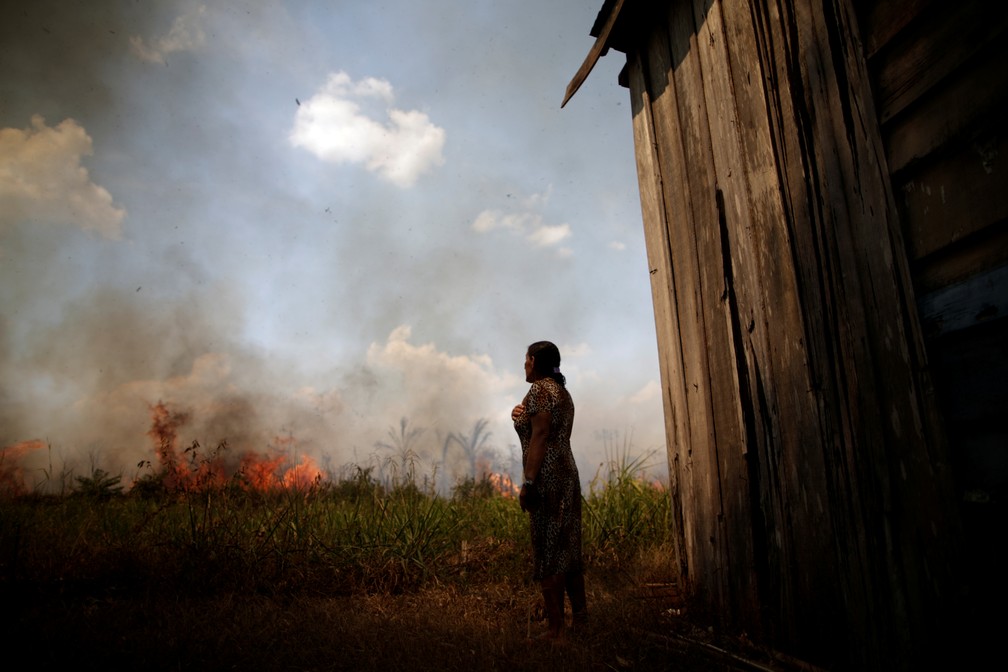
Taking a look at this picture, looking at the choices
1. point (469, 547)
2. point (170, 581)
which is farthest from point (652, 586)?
point (170, 581)

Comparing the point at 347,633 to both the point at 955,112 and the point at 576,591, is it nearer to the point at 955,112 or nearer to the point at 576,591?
the point at 576,591

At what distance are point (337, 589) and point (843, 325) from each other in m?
4.43

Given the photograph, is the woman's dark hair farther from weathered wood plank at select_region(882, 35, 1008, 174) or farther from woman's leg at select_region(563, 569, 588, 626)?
weathered wood plank at select_region(882, 35, 1008, 174)

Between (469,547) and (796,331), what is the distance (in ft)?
12.8

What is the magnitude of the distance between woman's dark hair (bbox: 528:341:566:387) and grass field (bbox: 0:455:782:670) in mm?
1668

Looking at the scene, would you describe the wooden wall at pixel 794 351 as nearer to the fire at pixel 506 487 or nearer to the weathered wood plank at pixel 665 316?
the weathered wood plank at pixel 665 316

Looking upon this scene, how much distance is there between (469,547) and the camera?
5.25 metres

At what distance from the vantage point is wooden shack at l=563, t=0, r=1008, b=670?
5.78 ft

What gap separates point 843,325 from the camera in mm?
2281

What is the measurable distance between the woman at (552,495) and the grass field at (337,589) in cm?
28

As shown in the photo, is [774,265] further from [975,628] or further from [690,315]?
[975,628]

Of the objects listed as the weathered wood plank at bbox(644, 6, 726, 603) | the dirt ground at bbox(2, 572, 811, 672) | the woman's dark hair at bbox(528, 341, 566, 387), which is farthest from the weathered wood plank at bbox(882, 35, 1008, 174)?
Answer: the dirt ground at bbox(2, 572, 811, 672)

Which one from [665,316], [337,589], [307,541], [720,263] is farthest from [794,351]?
[307,541]

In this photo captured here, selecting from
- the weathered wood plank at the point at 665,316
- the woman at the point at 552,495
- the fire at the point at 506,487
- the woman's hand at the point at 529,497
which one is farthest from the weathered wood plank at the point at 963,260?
the fire at the point at 506,487
